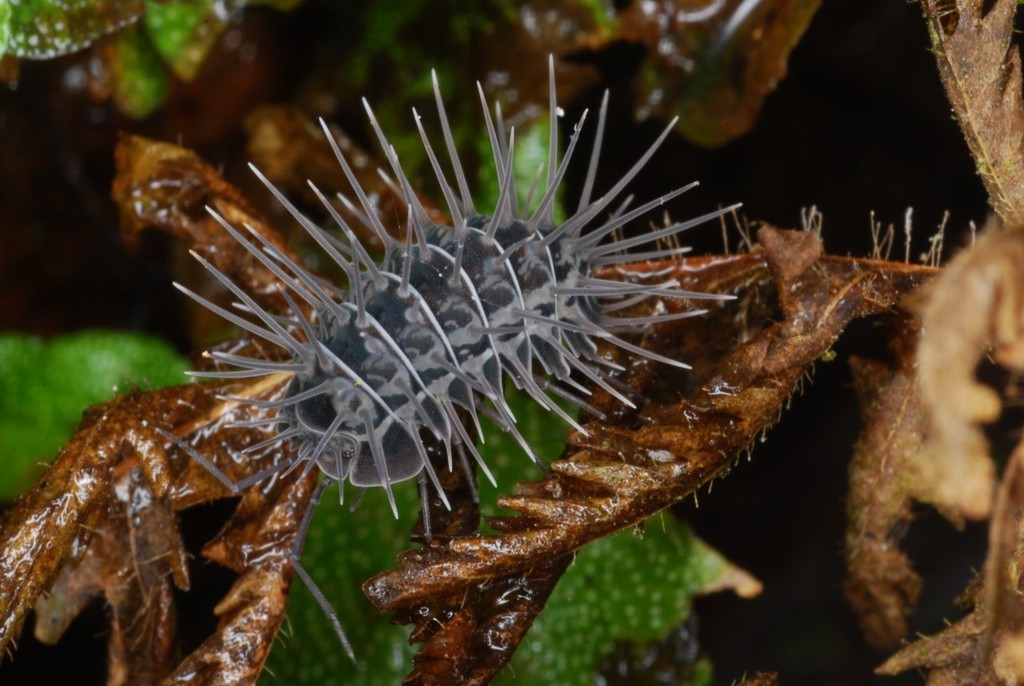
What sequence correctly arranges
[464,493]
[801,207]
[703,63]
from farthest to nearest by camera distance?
[703,63] → [801,207] → [464,493]

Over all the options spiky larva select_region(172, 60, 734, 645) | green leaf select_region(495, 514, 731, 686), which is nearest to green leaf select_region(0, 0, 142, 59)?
spiky larva select_region(172, 60, 734, 645)

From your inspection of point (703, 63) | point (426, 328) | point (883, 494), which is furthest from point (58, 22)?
point (883, 494)

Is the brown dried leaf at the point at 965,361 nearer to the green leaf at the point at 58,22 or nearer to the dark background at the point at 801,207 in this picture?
the dark background at the point at 801,207

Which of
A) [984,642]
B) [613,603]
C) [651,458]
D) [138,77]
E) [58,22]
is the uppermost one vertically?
[58,22]

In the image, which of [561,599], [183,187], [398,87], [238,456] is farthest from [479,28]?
[561,599]

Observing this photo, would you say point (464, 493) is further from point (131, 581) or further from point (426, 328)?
point (131, 581)

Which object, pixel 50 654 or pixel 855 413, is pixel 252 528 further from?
pixel 855 413
